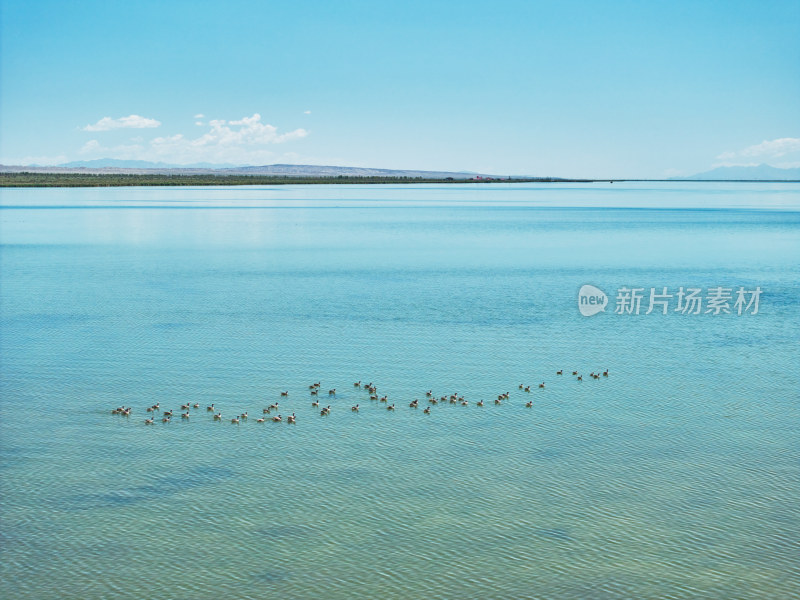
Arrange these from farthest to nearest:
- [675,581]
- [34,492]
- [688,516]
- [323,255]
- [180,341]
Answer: [323,255] → [180,341] → [34,492] → [688,516] → [675,581]

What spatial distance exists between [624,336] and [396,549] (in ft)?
53.9

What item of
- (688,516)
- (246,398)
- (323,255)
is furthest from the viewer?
(323,255)

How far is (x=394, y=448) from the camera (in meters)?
16.8

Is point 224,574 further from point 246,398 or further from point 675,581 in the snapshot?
point 246,398

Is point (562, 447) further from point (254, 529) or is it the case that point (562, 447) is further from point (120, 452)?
point (120, 452)

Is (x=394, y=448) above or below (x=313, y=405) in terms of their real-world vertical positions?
below

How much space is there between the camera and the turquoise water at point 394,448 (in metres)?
12.0

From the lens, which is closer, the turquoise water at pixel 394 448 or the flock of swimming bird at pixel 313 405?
the turquoise water at pixel 394 448

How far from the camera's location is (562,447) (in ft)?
55.2

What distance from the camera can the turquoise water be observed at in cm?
1205

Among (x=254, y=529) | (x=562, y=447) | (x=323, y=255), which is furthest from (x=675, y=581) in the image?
(x=323, y=255)

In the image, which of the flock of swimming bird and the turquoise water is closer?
the turquoise water

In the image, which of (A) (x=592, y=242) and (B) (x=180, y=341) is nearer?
(B) (x=180, y=341)

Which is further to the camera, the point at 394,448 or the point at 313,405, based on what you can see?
the point at 313,405
